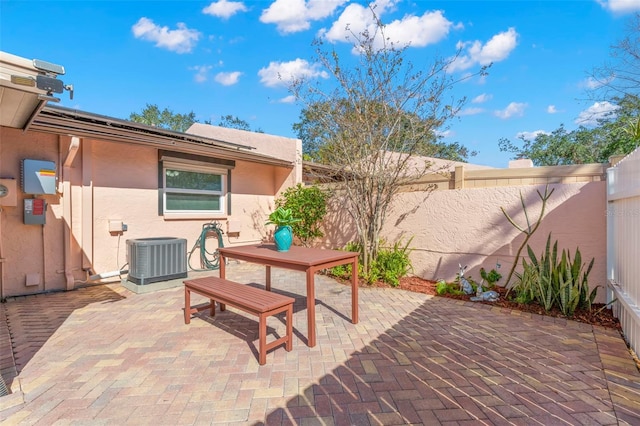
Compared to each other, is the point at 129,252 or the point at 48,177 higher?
the point at 48,177

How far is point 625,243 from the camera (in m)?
3.48

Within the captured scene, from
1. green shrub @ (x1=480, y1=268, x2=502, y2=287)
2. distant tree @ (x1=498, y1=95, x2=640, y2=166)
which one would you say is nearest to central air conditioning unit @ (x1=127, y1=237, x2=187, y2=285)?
green shrub @ (x1=480, y1=268, x2=502, y2=287)

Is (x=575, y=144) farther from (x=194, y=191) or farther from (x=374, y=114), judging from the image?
(x=194, y=191)

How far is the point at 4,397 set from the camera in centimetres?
220

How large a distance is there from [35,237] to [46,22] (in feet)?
14.9

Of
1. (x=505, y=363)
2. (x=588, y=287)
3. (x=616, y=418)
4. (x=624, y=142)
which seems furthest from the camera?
(x=624, y=142)

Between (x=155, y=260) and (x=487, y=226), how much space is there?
19.7 ft

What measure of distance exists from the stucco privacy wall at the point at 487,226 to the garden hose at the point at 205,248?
13.3ft

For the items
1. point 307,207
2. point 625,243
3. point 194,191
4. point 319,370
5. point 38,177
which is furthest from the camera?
point 307,207

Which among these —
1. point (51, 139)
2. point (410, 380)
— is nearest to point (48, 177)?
point (51, 139)

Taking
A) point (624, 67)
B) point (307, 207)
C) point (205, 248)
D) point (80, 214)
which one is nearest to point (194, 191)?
point (205, 248)

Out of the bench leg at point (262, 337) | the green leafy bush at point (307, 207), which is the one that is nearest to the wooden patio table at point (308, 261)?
the bench leg at point (262, 337)

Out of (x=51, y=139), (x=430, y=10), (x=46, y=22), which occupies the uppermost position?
(x=430, y=10)

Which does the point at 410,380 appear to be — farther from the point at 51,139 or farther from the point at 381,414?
the point at 51,139
